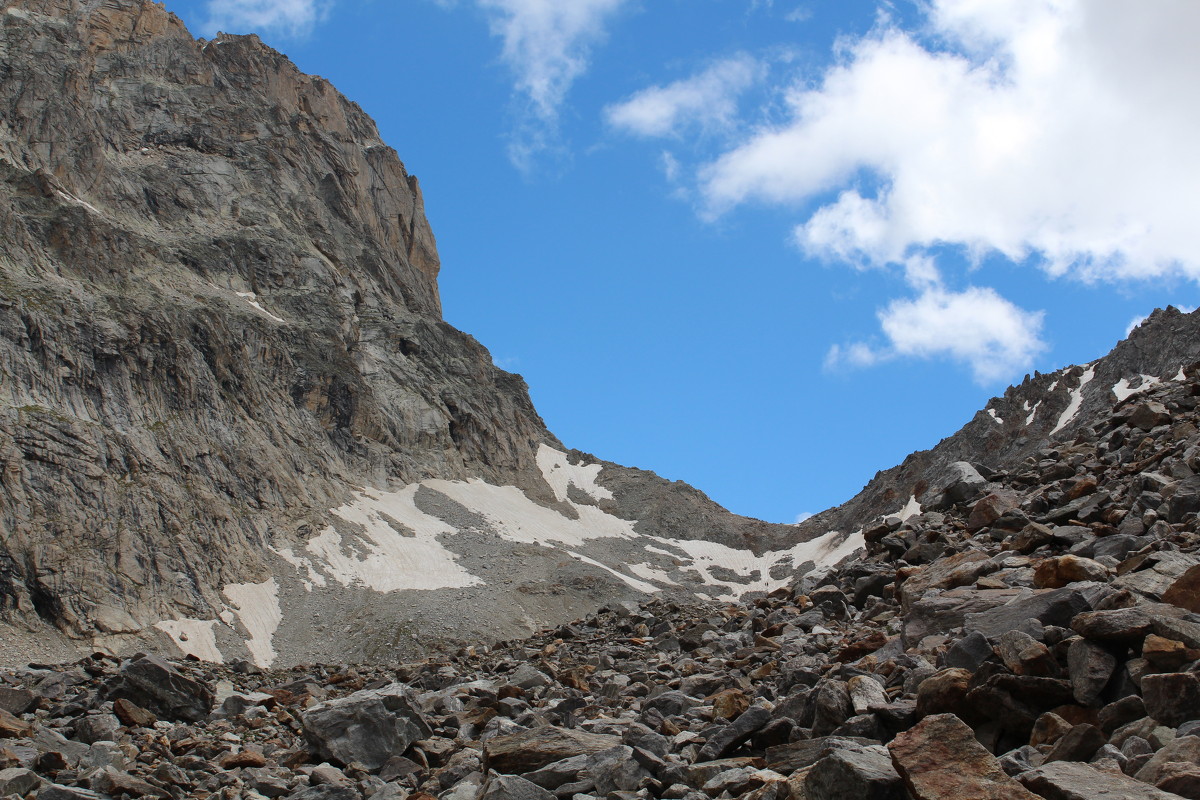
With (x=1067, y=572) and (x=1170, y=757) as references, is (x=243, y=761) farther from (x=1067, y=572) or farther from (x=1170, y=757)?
(x=1067, y=572)

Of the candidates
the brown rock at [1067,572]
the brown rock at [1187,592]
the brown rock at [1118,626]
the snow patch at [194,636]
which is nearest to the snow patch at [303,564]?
the snow patch at [194,636]

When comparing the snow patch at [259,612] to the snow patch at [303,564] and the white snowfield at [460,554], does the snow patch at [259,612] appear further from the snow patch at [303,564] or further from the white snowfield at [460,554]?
the snow patch at [303,564]

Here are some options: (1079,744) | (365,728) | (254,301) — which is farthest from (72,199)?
(1079,744)

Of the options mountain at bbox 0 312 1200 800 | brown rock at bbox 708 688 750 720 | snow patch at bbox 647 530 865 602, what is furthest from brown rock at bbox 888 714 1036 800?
snow patch at bbox 647 530 865 602

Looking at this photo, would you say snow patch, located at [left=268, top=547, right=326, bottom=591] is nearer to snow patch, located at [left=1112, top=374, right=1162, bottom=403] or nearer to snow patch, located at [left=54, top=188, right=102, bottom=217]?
snow patch, located at [left=54, top=188, right=102, bottom=217]

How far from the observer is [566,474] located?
146 m

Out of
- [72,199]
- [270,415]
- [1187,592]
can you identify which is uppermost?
[72,199]

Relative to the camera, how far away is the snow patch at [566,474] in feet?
461

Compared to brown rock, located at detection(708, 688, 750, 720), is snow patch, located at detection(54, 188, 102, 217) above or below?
above

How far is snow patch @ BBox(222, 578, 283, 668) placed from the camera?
64812 mm

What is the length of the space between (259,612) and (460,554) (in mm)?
25990

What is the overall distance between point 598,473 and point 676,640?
131 m

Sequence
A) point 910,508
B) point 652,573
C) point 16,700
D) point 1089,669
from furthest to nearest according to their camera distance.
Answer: point 910,508 → point 652,573 → point 16,700 → point 1089,669

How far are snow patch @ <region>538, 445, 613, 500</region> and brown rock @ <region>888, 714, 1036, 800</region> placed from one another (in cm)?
12848
